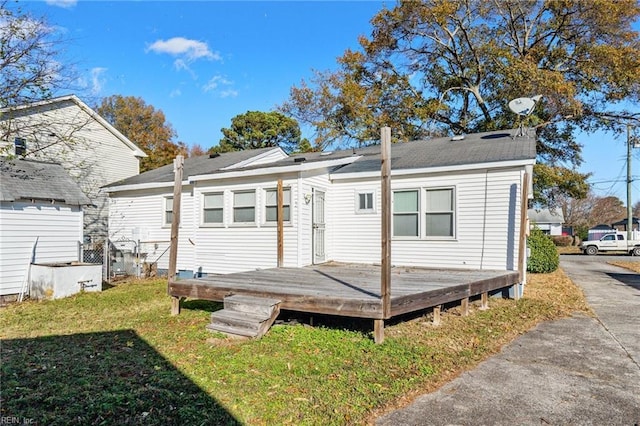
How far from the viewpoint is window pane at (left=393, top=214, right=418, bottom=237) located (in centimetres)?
931

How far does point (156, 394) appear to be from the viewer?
3.43 m

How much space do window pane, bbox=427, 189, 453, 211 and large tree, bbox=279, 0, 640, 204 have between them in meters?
8.81

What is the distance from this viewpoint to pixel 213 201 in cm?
1030

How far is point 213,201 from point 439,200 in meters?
5.77

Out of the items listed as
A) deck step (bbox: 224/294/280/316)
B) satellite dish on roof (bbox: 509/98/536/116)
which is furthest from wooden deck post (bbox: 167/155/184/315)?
satellite dish on roof (bbox: 509/98/536/116)

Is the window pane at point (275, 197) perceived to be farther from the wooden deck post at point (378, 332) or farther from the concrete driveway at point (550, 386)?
the concrete driveway at point (550, 386)

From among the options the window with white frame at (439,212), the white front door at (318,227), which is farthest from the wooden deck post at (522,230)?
the white front door at (318,227)

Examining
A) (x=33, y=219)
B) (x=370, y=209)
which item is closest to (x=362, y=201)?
(x=370, y=209)

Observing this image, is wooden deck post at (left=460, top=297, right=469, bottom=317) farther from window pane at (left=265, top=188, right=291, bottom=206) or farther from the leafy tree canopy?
the leafy tree canopy

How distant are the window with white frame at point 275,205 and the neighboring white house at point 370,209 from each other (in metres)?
0.03

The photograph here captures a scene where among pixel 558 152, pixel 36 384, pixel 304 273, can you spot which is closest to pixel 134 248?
pixel 304 273

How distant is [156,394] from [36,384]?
50.6 inches

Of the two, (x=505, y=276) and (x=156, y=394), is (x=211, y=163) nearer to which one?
(x=505, y=276)

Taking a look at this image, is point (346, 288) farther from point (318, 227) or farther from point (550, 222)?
point (550, 222)
